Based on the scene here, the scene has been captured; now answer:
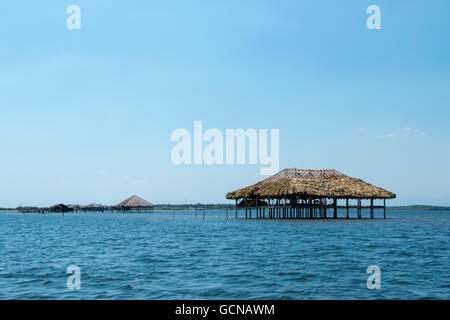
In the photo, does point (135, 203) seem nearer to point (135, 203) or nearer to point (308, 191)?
point (135, 203)

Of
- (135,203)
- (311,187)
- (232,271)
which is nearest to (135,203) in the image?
(135,203)

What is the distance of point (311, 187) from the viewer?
59000 millimetres

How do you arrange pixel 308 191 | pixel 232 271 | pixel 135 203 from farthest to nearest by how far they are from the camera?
1. pixel 135 203
2. pixel 308 191
3. pixel 232 271

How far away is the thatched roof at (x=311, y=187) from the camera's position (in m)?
57.8

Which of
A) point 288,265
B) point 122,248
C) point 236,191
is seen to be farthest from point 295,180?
point 288,265

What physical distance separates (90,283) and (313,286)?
8.33 m

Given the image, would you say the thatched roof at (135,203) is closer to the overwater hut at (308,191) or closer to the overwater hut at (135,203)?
the overwater hut at (135,203)

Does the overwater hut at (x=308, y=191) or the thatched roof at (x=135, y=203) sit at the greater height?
the overwater hut at (x=308, y=191)

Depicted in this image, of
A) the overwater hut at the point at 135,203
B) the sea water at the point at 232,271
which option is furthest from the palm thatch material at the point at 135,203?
the sea water at the point at 232,271

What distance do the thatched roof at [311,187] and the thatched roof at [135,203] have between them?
88.8m

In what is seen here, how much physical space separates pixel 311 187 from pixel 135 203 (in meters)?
102

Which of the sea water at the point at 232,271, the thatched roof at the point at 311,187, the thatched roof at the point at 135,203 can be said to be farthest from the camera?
the thatched roof at the point at 135,203
